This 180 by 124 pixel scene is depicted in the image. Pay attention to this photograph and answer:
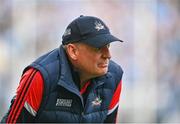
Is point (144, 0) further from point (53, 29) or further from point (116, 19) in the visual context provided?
point (53, 29)

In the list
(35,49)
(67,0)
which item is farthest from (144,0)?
(35,49)

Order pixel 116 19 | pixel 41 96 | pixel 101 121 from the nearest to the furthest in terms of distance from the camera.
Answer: pixel 41 96
pixel 101 121
pixel 116 19

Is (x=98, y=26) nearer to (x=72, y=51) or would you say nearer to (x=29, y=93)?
(x=72, y=51)

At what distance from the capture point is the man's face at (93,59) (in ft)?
10.5

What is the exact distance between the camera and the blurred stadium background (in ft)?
25.8

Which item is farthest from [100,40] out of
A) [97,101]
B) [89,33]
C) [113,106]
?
[113,106]

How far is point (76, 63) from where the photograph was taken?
10.7 ft

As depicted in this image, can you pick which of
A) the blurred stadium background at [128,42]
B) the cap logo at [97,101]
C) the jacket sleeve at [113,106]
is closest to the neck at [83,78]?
the cap logo at [97,101]

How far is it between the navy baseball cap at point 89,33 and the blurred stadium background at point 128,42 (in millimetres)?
4534

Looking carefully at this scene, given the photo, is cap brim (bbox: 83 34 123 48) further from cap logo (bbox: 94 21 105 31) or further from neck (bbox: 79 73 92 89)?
neck (bbox: 79 73 92 89)

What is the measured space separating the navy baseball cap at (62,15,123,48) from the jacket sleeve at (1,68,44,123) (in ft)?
0.86

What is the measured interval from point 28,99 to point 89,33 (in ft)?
1.44

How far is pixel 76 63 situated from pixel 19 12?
5128 mm

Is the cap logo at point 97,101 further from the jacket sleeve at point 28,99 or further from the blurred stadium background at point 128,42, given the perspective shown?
the blurred stadium background at point 128,42
